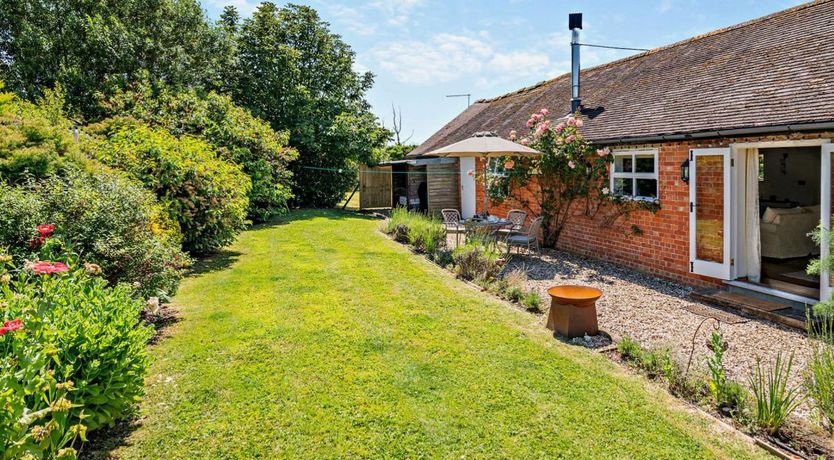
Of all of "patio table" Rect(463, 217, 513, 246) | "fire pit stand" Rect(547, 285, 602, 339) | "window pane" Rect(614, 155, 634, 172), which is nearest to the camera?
"fire pit stand" Rect(547, 285, 602, 339)

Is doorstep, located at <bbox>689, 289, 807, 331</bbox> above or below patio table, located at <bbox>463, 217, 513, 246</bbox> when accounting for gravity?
below

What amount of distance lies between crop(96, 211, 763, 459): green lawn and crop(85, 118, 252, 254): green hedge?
2.54m

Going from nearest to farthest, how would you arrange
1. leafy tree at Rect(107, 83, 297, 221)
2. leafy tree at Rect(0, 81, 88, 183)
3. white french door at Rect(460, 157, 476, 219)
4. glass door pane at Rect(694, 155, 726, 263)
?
1. leafy tree at Rect(0, 81, 88, 183)
2. glass door pane at Rect(694, 155, 726, 263)
3. leafy tree at Rect(107, 83, 297, 221)
4. white french door at Rect(460, 157, 476, 219)

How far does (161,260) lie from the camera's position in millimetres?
6488

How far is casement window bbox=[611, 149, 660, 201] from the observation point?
997 centimetres

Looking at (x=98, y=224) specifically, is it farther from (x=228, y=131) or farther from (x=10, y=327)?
(x=228, y=131)

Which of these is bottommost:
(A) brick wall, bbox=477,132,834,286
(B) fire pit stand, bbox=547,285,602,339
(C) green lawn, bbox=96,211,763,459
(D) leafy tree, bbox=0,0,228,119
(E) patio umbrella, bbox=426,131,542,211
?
(C) green lawn, bbox=96,211,763,459

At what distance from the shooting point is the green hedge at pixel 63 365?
2602 millimetres

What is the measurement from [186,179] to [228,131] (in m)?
5.21

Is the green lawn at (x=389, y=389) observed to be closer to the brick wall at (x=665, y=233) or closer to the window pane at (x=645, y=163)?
the brick wall at (x=665, y=233)

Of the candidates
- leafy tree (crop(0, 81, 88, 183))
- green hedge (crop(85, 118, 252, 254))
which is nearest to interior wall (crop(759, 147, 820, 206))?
green hedge (crop(85, 118, 252, 254))

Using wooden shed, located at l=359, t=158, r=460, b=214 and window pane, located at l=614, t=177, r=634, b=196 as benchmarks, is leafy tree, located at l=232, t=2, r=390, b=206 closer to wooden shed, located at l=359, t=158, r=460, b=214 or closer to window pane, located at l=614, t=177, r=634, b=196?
wooden shed, located at l=359, t=158, r=460, b=214

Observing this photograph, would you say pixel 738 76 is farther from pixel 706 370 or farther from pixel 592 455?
pixel 592 455

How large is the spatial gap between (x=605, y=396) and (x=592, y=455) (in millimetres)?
988
